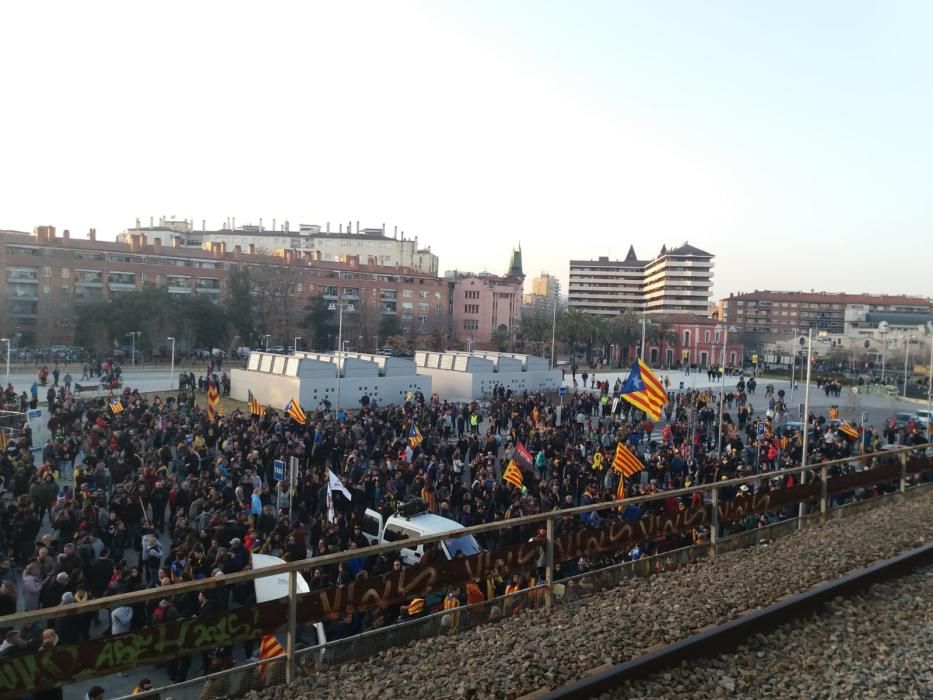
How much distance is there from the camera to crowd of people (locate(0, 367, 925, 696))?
7.88 m

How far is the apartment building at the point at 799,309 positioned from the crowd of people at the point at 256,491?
95.2 metres

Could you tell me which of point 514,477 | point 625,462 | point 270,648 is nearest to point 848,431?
point 625,462

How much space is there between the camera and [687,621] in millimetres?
5914

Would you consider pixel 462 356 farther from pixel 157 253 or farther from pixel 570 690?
pixel 157 253

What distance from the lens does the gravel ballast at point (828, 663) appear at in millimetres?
4938

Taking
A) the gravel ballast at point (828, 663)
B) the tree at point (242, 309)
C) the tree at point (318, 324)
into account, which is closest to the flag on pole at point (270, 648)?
the gravel ballast at point (828, 663)

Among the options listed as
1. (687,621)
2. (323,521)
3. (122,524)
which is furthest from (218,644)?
(122,524)

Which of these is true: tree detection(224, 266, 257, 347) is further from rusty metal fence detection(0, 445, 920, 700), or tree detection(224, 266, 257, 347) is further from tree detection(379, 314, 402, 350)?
rusty metal fence detection(0, 445, 920, 700)

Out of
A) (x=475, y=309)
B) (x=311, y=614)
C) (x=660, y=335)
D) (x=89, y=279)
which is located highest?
(x=89, y=279)

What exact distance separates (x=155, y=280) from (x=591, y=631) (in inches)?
2836

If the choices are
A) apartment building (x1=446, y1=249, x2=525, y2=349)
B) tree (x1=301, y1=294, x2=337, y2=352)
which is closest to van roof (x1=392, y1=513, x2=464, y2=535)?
tree (x1=301, y1=294, x2=337, y2=352)

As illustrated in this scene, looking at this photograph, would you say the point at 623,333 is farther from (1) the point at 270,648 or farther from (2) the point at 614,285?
(1) the point at 270,648

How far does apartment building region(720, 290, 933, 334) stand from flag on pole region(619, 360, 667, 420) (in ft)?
326

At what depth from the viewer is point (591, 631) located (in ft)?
18.4
